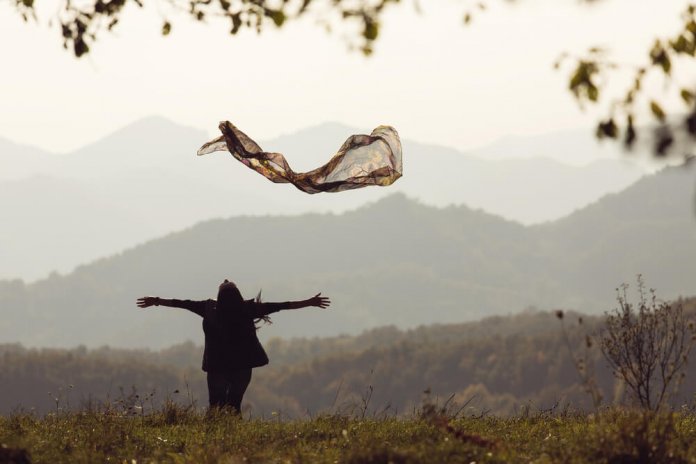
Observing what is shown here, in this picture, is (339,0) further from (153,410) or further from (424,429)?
(153,410)

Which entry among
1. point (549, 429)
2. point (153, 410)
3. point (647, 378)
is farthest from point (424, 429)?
point (153, 410)

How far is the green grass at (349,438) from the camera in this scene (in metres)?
7.57

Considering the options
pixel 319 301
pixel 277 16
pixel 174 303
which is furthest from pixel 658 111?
pixel 174 303

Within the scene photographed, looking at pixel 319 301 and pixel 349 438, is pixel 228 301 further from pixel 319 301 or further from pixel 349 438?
pixel 349 438

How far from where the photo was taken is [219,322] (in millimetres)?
12578

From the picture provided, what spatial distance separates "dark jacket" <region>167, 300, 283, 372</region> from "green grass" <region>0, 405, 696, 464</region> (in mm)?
1329

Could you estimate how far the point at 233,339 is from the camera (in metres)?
12.6

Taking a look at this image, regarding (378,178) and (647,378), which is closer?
(647,378)

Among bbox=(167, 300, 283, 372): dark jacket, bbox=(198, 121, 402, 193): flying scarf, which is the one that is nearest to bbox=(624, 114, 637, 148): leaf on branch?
bbox=(198, 121, 402, 193): flying scarf

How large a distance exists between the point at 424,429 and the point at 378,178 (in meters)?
4.61

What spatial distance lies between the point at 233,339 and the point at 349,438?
3857 millimetres

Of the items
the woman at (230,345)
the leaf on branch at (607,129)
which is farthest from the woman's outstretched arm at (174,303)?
the leaf on branch at (607,129)

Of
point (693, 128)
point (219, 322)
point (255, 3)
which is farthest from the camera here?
point (219, 322)

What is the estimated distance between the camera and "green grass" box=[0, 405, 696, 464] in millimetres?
7574
